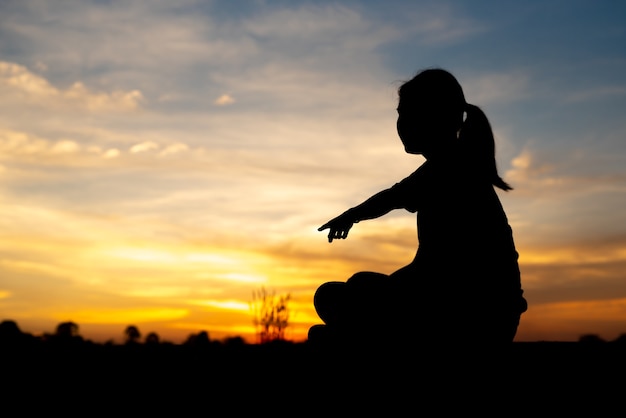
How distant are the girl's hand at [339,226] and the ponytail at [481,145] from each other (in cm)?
64

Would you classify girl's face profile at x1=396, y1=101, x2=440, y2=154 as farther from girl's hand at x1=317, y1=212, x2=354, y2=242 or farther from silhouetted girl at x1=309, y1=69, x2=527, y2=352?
girl's hand at x1=317, y1=212, x2=354, y2=242

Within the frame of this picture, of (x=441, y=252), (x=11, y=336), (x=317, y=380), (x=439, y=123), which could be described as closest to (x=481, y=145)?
(x=439, y=123)

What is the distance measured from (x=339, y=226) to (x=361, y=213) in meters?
0.14

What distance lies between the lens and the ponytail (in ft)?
9.52

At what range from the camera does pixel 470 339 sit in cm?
266

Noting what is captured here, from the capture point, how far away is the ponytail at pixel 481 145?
2.90 meters

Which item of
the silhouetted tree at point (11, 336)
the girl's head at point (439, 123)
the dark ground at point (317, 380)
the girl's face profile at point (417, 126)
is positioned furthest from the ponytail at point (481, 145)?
the silhouetted tree at point (11, 336)

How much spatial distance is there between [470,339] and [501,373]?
24 centimetres

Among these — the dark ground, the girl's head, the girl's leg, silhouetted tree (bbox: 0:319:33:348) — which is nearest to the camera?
the dark ground

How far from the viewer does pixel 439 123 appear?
2.92 m

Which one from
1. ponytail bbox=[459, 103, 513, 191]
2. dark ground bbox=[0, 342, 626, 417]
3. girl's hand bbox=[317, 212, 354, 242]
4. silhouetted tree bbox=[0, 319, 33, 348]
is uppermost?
ponytail bbox=[459, 103, 513, 191]

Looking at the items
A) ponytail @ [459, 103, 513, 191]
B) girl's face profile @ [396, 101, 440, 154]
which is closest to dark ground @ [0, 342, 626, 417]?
ponytail @ [459, 103, 513, 191]

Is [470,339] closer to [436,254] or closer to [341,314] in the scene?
[436,254]

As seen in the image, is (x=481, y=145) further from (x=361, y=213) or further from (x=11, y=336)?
(x=11, y=336)
